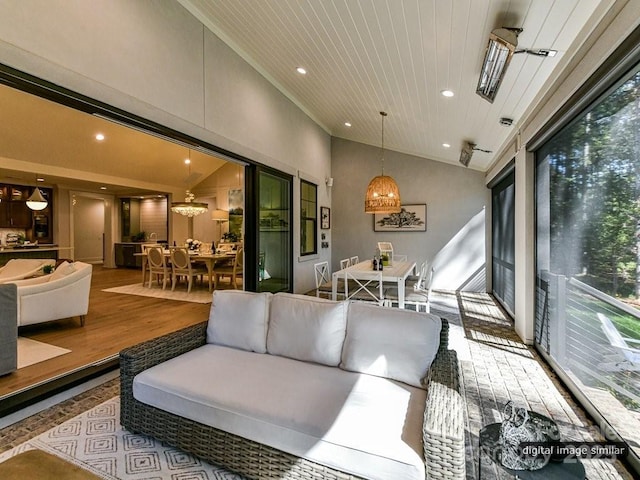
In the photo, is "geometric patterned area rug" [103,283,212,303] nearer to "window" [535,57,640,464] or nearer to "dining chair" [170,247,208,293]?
"dining chair" [170,247,208,293]

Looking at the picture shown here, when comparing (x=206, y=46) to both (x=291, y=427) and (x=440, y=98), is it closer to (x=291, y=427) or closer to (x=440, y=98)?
(x=440, y=98)

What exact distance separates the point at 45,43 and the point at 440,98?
3.82 meters

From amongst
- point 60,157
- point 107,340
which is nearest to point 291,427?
→ point 107,340

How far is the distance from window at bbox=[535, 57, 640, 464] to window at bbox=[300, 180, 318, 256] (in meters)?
4.28

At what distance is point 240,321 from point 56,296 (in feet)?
10.4

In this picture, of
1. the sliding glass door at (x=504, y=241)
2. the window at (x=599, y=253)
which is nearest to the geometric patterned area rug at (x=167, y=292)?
the sliding glass door at (x=504, y=241)

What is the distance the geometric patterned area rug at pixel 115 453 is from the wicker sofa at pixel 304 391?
3.8 inches

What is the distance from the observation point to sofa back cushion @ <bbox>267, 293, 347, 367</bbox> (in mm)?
2133

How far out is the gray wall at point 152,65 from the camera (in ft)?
7.63

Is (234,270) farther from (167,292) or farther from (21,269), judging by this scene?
(21,269)

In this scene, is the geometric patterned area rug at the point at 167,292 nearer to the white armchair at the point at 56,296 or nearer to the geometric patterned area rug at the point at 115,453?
the white armchair at the point at 56,296

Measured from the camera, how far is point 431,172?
732cm

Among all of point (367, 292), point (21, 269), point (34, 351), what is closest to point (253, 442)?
point (367, 292)

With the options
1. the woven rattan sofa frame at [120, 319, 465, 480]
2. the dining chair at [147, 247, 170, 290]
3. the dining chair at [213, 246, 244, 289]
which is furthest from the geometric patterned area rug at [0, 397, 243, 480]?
the dining chair at [147, 247, 170, 290]
